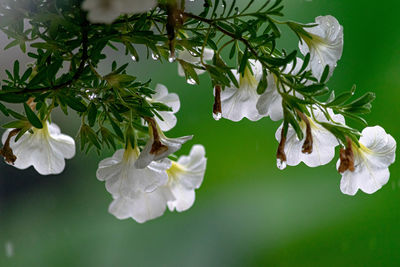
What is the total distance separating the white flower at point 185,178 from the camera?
0.56 meters

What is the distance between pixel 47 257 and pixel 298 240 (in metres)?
0.78

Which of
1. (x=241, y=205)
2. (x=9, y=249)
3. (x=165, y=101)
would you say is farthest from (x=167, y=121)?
(x=9, y=249)

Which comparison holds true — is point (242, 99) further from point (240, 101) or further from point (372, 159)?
point (372, 159)

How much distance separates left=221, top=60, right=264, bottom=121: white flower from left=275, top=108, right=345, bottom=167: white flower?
40 mm

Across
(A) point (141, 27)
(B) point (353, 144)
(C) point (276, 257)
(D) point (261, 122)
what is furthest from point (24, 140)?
(C) point (276, 257)

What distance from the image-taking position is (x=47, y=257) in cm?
155

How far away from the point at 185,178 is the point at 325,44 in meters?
0.24

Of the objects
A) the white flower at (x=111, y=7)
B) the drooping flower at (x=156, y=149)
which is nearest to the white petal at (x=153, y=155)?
the drooping flower at (x=156, y=149)

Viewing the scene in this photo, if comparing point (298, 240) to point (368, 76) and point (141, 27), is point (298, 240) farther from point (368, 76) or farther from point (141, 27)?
point (141, 27)

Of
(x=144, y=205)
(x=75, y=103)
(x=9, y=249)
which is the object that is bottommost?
(x=9, y=249)

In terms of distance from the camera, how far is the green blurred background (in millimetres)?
1392

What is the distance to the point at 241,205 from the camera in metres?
1.48

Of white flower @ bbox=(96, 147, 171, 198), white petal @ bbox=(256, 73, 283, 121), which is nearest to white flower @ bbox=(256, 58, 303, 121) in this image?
white petal @ bbox=(256, 73, 283, 121)

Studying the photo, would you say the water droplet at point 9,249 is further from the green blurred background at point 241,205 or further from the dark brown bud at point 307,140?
the dark brown bud at point 307,140
